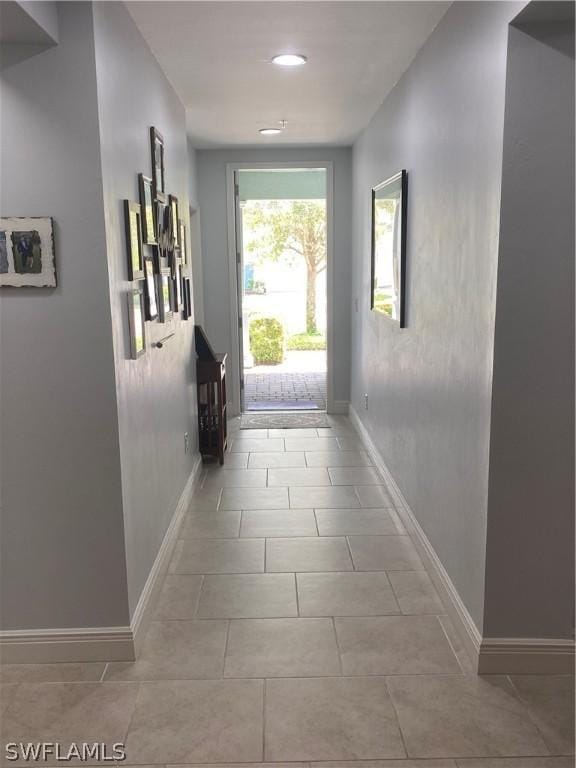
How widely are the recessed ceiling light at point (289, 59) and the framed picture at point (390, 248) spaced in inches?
31.9

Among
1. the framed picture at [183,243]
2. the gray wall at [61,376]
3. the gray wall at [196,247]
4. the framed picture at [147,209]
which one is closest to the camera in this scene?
the gray wall at [61,376]

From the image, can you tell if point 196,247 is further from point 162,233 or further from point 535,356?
point 535,356

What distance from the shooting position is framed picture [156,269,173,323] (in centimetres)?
324

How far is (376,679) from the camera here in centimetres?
242

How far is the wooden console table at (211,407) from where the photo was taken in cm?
490

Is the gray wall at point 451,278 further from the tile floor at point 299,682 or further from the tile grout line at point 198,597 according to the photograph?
the tile grout line at point 198,597

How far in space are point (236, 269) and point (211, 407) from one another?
1.93 metres

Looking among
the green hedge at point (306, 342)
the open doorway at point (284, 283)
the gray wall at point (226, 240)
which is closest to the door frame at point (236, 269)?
the gray wall at point (226, 240)

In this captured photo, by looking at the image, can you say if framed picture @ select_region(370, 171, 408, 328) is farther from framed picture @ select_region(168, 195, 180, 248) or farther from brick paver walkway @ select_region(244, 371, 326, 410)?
brick paver walkway @ select_region(244, 371, 326, 410)

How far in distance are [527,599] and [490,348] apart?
37.4 inches

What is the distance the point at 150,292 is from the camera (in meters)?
2.98

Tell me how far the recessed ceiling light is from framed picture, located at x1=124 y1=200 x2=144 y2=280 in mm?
1177

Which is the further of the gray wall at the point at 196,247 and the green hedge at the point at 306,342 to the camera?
the green hedge at the point at 306,342

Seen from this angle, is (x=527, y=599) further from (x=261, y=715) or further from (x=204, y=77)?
(x=204, y=77)
